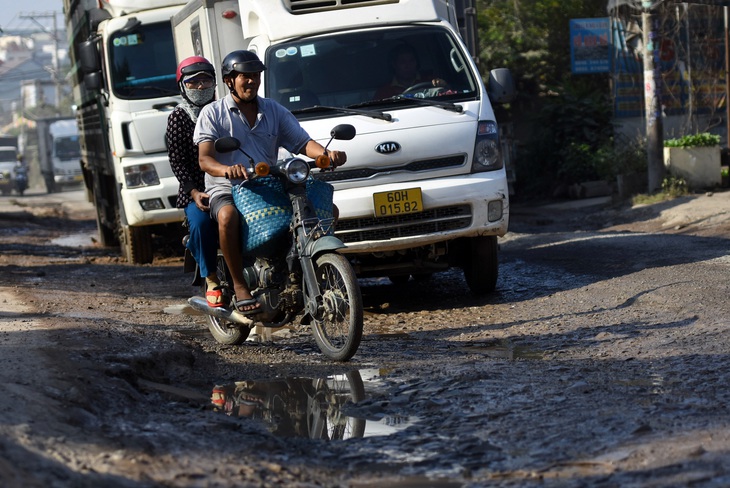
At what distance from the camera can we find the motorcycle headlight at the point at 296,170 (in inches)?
236

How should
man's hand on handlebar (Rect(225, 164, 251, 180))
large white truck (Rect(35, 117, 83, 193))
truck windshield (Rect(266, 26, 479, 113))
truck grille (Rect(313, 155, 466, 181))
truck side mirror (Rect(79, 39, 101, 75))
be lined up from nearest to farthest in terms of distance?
man's hand on handlebar (Rect(225, 164, 251, 180))
truck grille (Rect(313, 155, 466, 181))
truck windshield (Rect(266, 26, 479, 113))
truck side mirror (Rect(79, 39, 101, 75))
large white truck (Rect(35, 117, 83, 193))

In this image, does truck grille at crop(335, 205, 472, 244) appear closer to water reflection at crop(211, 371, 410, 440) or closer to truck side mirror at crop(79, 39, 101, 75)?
water reflection at crop(211, 371, 410, 440)

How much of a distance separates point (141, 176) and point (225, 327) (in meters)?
5.23

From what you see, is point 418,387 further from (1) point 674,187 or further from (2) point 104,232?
(2) point 104,232

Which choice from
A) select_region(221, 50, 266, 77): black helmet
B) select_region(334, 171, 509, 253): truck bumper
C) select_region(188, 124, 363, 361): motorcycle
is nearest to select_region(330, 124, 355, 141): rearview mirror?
select_region(188, 124, 363, 361): motorcycle

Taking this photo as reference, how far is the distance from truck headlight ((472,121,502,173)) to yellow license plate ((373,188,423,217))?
22.4 inches

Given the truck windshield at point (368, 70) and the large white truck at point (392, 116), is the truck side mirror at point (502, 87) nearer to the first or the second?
the large white truck at point (392, 116)

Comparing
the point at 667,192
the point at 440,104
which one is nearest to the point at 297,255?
the point at 440,104

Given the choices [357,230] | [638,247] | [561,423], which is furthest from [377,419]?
[638,247]

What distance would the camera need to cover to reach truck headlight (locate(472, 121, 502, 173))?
814 cm

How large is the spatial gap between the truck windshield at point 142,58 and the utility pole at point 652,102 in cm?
708

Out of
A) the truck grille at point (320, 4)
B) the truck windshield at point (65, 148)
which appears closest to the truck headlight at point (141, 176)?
the truck grille at point (320, 4)

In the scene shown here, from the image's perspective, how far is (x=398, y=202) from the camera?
26.0 ft

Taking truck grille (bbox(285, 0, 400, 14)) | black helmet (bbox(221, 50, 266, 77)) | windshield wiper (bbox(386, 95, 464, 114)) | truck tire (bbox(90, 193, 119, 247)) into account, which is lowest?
truck tire (bbox(90, 193, 119, 247))
